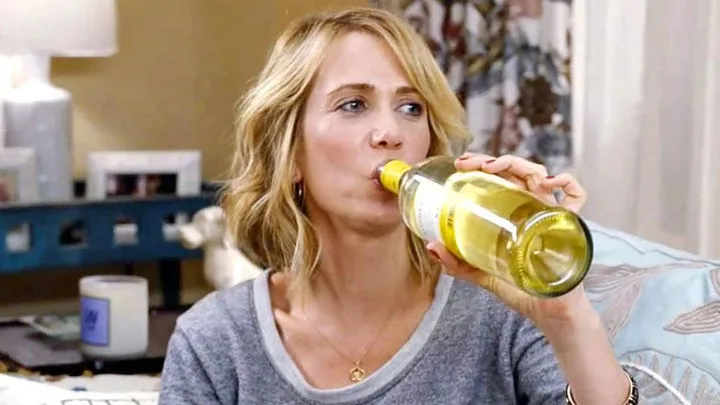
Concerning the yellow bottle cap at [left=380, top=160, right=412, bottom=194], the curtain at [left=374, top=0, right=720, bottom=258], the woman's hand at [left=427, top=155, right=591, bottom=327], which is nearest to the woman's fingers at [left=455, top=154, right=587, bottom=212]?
the woman's hand at [left=427, top=155, right=591, bottom=327]

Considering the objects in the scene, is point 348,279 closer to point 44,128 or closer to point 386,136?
point 386,136

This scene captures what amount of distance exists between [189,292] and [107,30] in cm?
75

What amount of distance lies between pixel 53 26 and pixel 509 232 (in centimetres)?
184

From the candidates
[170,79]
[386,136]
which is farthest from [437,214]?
[170,79]

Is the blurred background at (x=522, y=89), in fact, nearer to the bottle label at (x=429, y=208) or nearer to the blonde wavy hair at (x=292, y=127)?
the blonde wavy hair at (x=292, y=127)

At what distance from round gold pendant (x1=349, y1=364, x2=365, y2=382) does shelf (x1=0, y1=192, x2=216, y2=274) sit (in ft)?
4.03

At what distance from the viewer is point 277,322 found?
1.53 m

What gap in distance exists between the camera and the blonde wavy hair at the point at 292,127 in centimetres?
144

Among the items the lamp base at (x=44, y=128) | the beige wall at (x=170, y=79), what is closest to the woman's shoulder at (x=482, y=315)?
the lamp base at (x=44, y=128)

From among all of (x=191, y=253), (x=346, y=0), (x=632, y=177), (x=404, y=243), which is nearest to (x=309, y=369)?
(x=404, y=243)

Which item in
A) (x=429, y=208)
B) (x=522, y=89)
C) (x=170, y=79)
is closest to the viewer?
(x=429, y=208)

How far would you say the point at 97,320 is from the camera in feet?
7.07

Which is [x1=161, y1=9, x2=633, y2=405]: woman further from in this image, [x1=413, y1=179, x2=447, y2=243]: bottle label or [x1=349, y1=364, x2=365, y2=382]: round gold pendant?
[x1=413, y1=179, x2=447, y2=243]: bottle label

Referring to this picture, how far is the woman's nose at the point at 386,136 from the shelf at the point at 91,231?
1333mm
